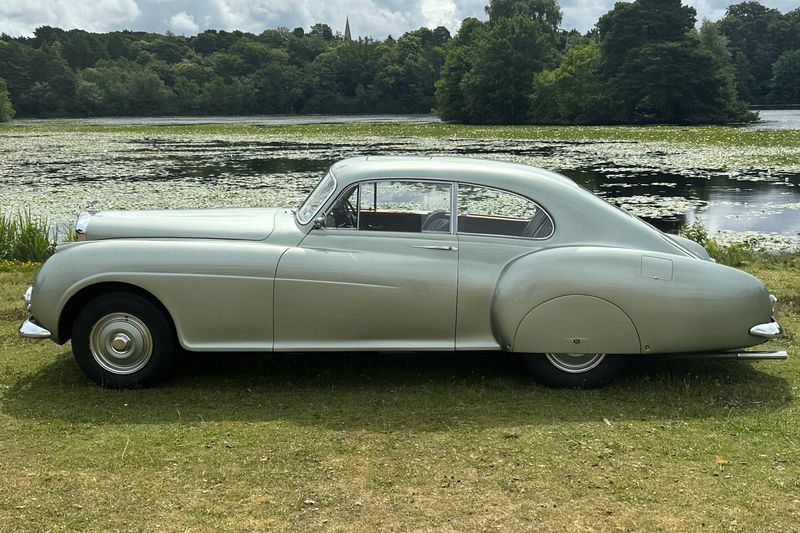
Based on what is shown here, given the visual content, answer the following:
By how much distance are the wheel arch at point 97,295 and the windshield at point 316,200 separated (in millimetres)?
1092

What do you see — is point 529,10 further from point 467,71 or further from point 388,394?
point 388,394

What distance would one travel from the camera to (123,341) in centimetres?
505

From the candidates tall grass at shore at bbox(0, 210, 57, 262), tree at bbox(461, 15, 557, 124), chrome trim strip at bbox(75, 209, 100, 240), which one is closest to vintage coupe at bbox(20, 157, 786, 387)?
chrome trim strip at bbox(75, 209, 100, 240)

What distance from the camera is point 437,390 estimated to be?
5.17m

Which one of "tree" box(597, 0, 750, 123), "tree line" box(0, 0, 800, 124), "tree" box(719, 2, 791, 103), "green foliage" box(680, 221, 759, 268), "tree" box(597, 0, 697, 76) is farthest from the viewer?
"tree" box(719, 2, 791, 103)

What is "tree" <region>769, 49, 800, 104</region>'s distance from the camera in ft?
339

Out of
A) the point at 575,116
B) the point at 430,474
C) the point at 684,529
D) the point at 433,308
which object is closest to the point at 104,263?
the point at 433,308

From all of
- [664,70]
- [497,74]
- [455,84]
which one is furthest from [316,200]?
[455,84]

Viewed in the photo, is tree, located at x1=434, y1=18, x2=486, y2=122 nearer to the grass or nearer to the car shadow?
the car shadow

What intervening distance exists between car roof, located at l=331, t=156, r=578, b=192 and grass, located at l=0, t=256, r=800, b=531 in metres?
1.36

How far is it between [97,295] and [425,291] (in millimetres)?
2175

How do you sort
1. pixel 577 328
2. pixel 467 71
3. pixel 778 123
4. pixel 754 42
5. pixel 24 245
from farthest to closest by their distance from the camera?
pixel 754 42 < pixel 467 71 < pixel 778 123 < pixel 24 245 < pixel 577 328

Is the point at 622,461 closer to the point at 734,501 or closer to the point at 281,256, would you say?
the point at 734,501

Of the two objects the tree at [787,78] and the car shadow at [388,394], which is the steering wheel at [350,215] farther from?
the tree at [787,78]
